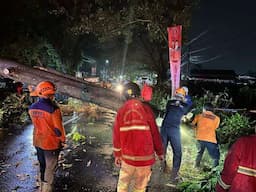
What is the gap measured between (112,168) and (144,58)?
77.3ft

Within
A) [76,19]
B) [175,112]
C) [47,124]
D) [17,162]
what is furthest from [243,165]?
[76,19]

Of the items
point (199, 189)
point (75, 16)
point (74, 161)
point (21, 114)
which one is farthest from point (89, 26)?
point (199, 189)

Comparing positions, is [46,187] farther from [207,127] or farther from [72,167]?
[207,127]

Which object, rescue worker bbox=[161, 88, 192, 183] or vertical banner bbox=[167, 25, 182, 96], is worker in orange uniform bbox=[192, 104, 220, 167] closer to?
rescue worker bbox=[161, 88, 192, 183]

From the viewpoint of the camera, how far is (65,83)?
23.2 ft

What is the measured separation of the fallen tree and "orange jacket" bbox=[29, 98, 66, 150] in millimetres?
1563

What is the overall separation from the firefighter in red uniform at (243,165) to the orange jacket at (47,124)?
3.05 meters

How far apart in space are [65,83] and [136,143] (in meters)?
2.92

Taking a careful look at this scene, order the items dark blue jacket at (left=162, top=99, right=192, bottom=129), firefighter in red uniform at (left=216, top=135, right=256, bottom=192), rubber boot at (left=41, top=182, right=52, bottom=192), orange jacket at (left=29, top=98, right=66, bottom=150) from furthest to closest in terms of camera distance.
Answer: dark blue jacket at (left=162, top=99, right=192, bottom=129) < rubber boot at (left=41, top=182, right=52, bottom=192) < orange jacket at (left=29, top=98, right=66, bottom=150) < firefighter in red uniform at (left=216, top=135, right=256, bottom=192)

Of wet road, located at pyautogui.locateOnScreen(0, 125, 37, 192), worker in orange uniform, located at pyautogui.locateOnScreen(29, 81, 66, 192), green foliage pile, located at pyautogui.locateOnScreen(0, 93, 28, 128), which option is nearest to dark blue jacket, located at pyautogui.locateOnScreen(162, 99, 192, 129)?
worker in orange uniform, located at pyautogui.locateOnScreen(29, 81, 66, 192)

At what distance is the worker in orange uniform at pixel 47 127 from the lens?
17.4 feet

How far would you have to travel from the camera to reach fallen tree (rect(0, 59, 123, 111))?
6.85 m

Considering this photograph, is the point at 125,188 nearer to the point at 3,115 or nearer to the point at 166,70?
the point at 3,115

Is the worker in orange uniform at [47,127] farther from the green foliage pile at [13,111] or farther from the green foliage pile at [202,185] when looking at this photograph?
the green foliage pile at [13,111]
